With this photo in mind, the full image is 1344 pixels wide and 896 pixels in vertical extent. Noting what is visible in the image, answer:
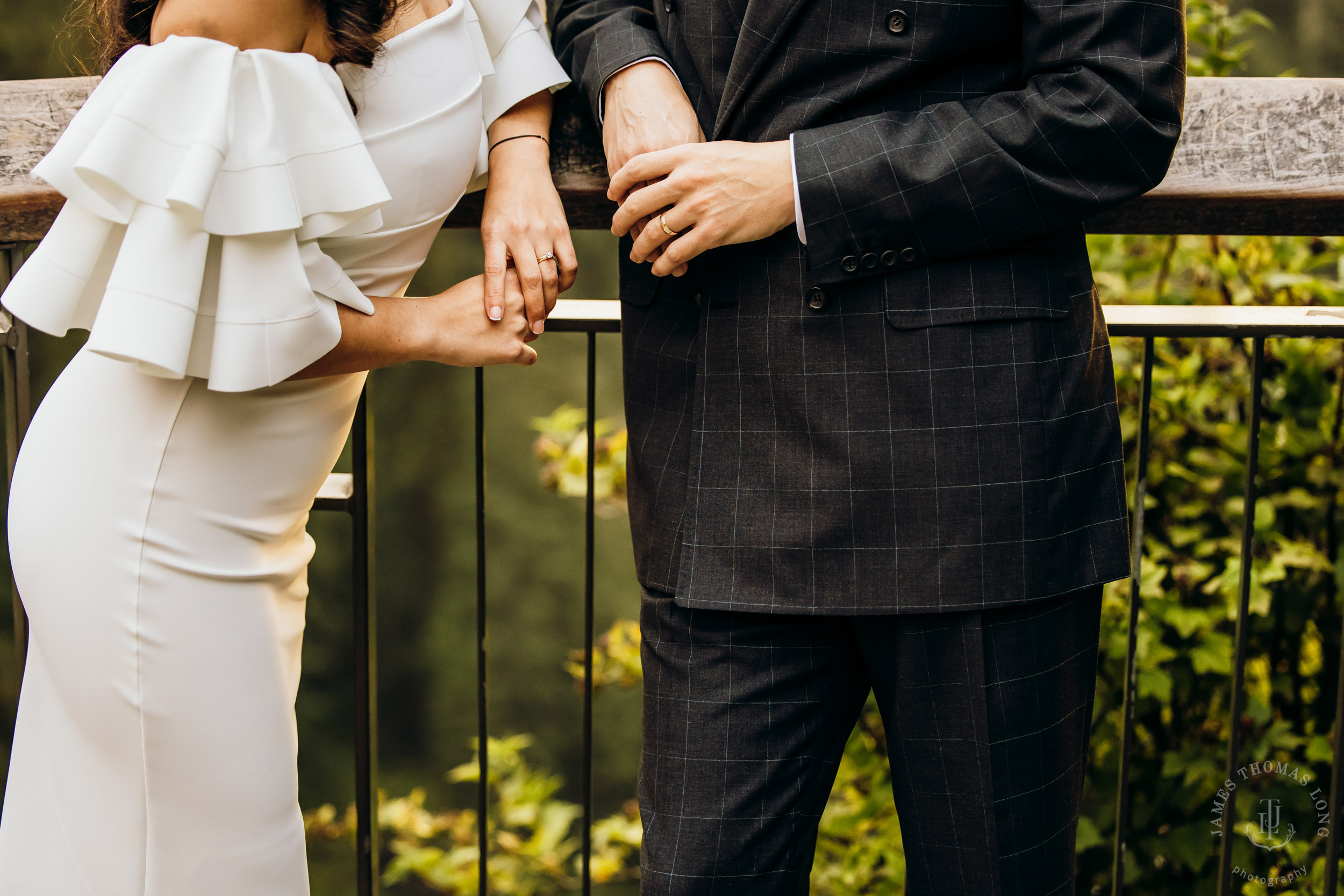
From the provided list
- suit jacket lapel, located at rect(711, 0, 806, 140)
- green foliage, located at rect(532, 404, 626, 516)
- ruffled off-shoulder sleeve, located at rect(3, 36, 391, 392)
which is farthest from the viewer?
green foliage, located at rect(532, 404, 626, 516)

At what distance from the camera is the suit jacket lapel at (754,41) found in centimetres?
111

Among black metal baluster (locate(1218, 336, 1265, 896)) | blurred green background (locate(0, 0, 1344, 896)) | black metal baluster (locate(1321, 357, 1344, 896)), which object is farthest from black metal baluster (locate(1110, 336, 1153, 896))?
blurred green background (locate(0, 0, 1344, 896))

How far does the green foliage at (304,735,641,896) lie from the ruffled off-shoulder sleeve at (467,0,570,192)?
224cm

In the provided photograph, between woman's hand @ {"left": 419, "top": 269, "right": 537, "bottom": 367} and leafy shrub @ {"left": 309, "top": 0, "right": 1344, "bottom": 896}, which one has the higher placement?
woman's hand @ {"left": 419, "top": 269, "right": 537, "bottom": 367}

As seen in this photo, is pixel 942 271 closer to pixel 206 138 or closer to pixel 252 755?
pixel 206 138

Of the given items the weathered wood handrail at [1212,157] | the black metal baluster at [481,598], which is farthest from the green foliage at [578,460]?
the weathered wood handrail at [1212,157]

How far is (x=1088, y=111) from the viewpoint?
1059 millimetres

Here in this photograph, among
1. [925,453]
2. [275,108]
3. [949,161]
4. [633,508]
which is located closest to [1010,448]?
[925,453]

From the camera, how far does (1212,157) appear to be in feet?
4.25

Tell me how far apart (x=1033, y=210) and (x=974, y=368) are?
17 cm

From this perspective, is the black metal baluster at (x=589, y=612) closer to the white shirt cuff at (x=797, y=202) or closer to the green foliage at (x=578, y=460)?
the white shirt cuff at (x=797, y=202)

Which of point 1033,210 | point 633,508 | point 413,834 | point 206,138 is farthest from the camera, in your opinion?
point 413,834

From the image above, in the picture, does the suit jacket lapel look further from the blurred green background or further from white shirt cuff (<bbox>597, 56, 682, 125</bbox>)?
the blurred green background

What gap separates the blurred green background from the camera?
4176mm
